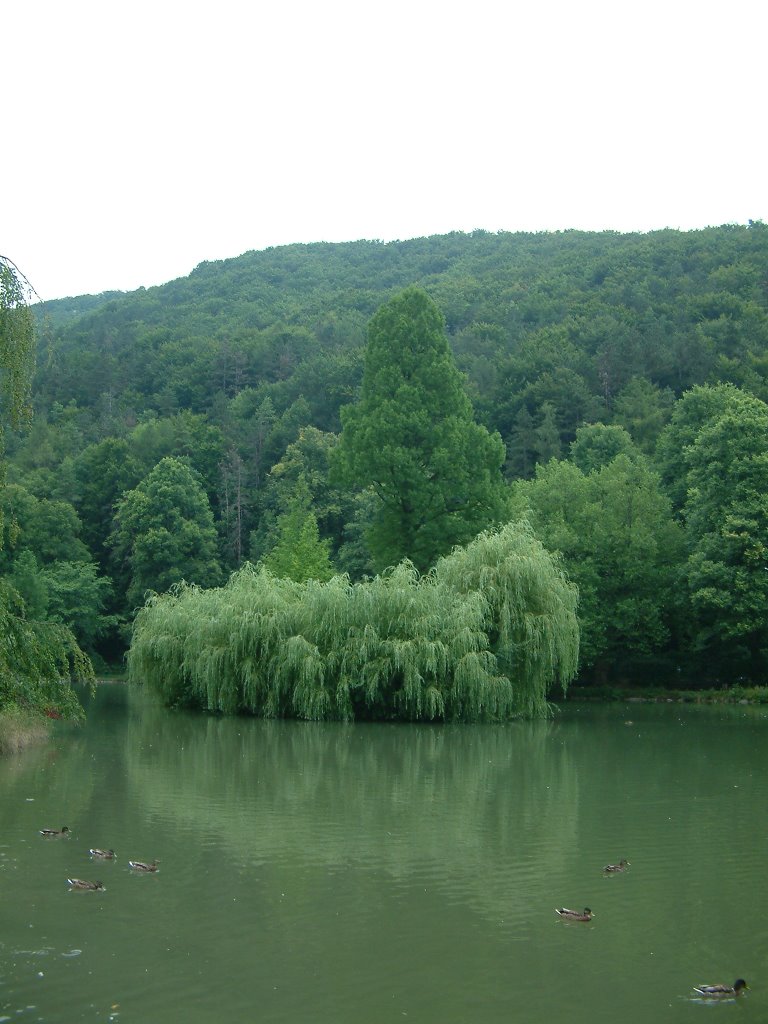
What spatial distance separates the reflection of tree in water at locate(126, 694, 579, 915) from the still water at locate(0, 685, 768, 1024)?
0.07m

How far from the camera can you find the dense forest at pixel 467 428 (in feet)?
137

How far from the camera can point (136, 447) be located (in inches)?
2874

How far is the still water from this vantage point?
916 centimetres

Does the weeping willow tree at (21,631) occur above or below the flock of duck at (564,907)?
above

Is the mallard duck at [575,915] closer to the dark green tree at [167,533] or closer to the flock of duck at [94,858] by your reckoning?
the flock of duck at [94,858]

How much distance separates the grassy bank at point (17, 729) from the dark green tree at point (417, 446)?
666 inches

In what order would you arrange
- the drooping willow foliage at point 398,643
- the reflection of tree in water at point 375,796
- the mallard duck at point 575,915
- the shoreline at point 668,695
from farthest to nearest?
the shoreline at point 668,695, the drooping willow foliage at point 398,643, the reflection of tree in water at point 375,796, the mallard duck at point 575,915

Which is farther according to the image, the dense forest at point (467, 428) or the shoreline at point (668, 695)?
the dense forest at point (467, 428)

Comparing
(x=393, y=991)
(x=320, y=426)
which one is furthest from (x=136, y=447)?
(x=393, y=991)

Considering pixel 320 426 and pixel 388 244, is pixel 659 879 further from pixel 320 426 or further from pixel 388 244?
pixel 388 244

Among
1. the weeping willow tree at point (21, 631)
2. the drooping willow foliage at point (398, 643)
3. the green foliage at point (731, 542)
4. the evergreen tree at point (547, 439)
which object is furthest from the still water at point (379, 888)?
the evergreen tree at point (547, 439)

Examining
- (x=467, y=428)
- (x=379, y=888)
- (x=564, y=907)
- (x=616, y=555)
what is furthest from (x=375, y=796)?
(x=616, y=555)

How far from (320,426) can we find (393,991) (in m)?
71.7

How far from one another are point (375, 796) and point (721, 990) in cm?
974
